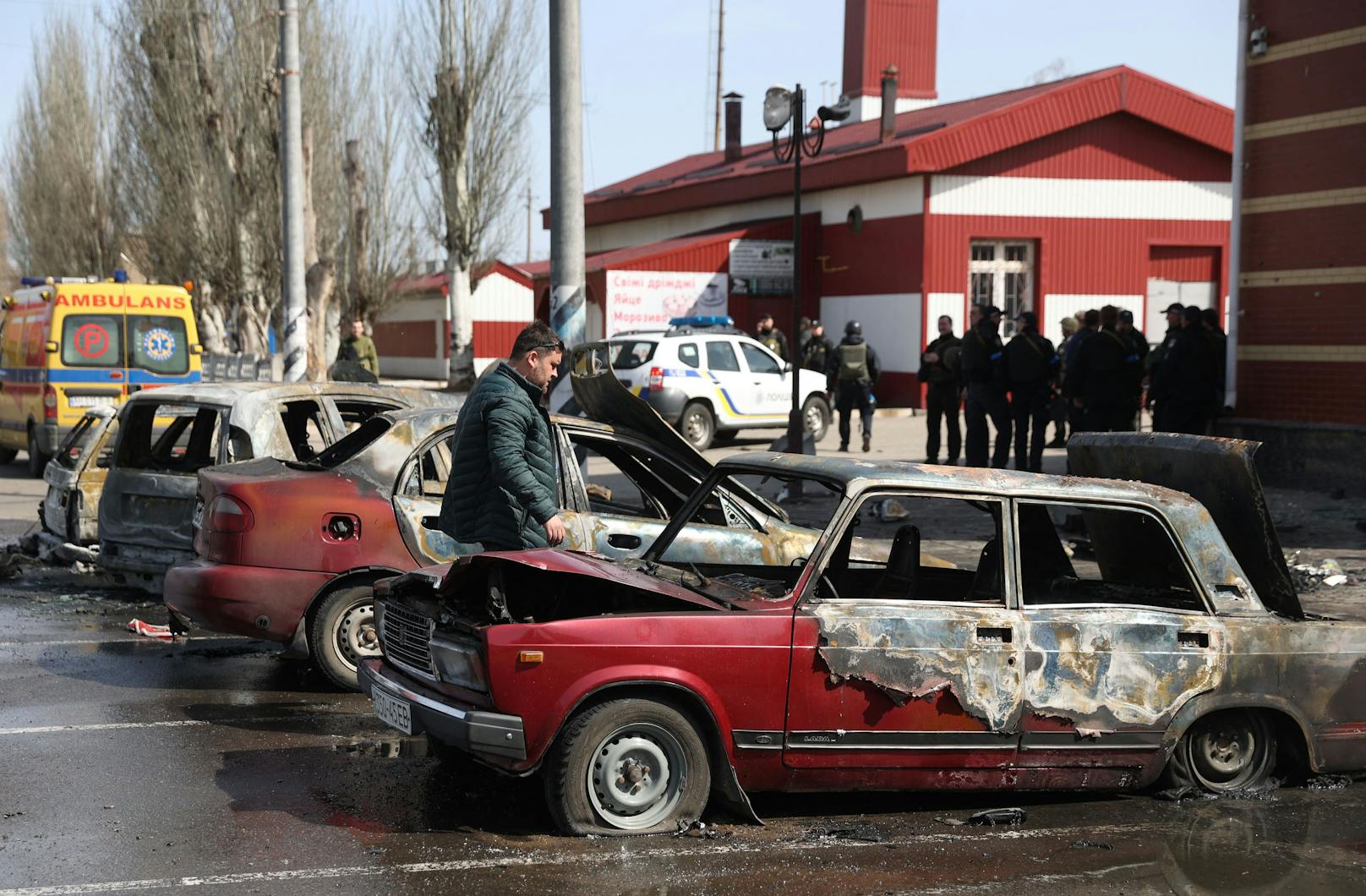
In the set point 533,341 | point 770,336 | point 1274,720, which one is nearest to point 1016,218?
point 770,336

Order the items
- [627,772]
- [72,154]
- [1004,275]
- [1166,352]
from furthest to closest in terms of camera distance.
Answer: [72,154]
[1004,275]
[1166,352]
[627,772]

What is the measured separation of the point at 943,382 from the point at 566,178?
7.42 meters

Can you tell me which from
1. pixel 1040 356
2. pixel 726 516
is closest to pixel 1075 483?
pixel 726 516

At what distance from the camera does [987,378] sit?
15.2 meters

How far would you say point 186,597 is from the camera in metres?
7.38

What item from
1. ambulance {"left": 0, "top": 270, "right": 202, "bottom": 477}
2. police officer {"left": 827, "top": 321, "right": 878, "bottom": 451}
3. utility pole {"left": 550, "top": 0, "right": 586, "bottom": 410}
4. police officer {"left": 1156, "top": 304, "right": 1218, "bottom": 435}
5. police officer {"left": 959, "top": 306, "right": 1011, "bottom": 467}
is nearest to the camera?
utility pole {"left": 550, "top": 0, "right": 586, "bottom": 410}

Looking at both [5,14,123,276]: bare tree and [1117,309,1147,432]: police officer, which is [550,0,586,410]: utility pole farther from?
[5,14,123,276]: bare tree

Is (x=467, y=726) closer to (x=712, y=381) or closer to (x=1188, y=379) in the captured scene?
(x=1188, y=379)

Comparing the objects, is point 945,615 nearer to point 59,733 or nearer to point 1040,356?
point 59,733

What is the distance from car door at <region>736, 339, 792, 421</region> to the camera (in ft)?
71.6

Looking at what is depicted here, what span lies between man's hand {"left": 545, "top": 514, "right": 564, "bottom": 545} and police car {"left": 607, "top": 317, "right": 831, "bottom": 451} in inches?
571

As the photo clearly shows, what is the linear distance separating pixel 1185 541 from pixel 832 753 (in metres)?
1.74

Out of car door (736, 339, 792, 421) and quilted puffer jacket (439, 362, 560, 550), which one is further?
car door (736, 339, 792, 421)

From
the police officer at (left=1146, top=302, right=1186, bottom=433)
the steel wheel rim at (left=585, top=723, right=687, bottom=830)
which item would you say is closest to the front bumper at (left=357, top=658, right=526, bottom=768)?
the steel wheel rim at (left=585, top=723, right=687, bottom=830)
